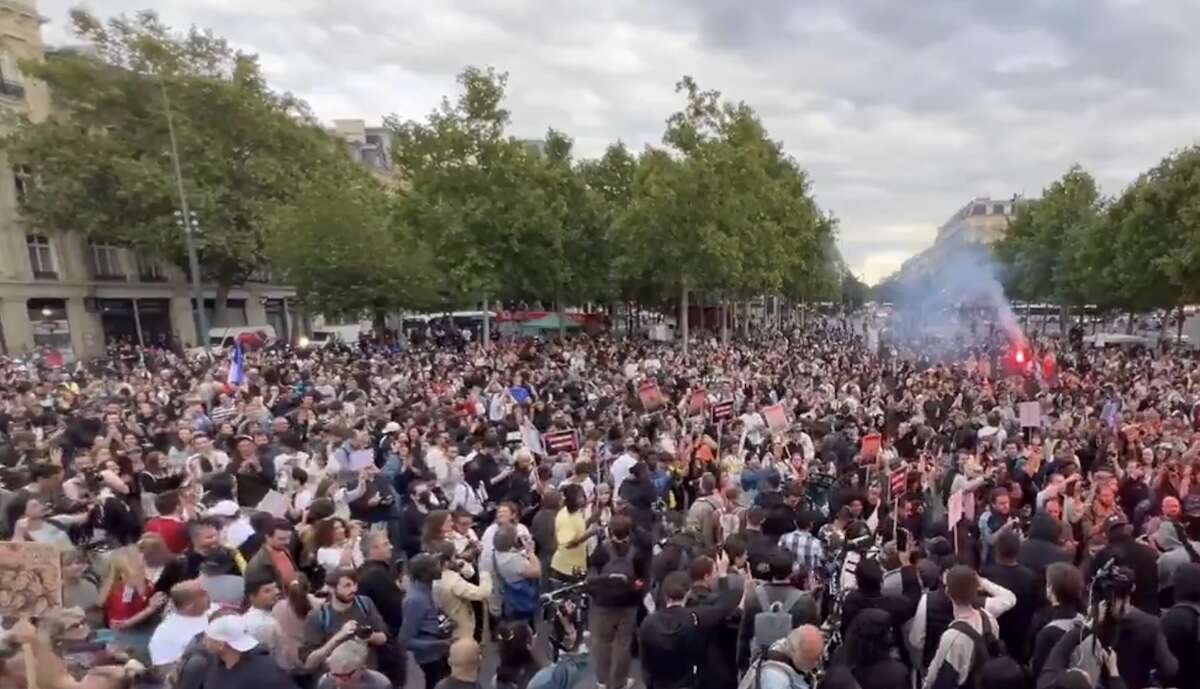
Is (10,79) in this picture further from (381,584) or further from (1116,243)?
(1116,243)

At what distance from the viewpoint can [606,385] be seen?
66.3ft

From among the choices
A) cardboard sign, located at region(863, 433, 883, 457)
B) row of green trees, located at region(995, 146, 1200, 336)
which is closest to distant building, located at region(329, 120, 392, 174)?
row of green trees, located at region(995, 146, 1200, 336)

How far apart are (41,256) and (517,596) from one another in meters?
40.1

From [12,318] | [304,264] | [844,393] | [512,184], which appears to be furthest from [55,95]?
[844,393]

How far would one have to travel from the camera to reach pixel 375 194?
40406 millimetres

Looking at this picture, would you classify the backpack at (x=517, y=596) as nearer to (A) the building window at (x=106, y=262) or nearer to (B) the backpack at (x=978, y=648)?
(B) the backpack at (x=978, y=648)

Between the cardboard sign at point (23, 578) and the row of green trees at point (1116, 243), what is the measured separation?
110ft

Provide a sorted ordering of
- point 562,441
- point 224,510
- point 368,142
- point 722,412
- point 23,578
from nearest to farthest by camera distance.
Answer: point 23,578 → point 224,510 → point 562,441 → point 722,412 → point 368,142

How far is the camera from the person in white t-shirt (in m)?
4.80

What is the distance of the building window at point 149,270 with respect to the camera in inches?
1730

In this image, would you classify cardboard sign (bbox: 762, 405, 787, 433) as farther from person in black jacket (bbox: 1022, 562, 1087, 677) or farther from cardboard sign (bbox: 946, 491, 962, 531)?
person in black jacket (bbox: 1022, 562, 1087, 677)

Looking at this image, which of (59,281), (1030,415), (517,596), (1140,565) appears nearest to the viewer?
(1140,565)

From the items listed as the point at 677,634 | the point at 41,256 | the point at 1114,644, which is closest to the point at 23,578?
the point at 677,634

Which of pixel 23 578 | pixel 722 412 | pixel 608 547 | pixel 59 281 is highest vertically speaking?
pixel 59 281
